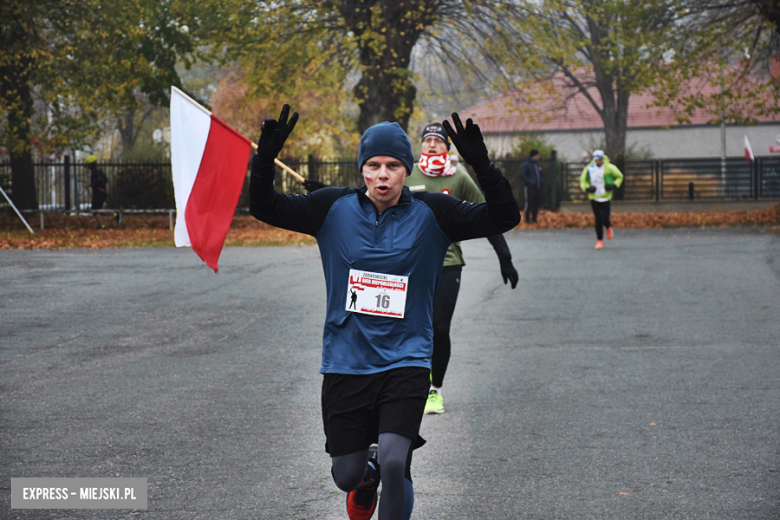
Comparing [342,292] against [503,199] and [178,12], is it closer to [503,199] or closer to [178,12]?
[503,199]

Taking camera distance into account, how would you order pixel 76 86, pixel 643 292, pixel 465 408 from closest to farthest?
pixel 465 408 → pixel 643 292 → pixel 76 86

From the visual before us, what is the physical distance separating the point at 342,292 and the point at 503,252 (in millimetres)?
2780

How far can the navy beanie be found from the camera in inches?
139

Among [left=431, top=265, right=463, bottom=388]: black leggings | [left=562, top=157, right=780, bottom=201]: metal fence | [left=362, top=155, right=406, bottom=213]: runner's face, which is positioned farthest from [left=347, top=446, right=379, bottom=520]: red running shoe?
[left=562, top=157, right=780, bottom=201]: metal fence

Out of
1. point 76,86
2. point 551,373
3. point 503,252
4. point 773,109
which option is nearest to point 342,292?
point 503,252

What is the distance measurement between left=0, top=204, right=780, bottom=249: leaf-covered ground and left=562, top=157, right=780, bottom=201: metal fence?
214 cm

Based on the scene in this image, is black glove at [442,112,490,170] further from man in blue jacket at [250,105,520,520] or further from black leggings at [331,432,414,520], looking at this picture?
black leggings at [331,432,414,520]

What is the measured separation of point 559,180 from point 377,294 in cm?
3014

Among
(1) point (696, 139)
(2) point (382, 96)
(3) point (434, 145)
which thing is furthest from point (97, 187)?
(1) point (696, 139)

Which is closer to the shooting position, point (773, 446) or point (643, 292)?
point (773, 446)

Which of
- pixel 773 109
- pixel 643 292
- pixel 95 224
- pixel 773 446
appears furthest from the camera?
pixel 95 224

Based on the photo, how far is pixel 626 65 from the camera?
91.2 ft

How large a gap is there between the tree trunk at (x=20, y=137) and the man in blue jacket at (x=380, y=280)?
21716 millimetres

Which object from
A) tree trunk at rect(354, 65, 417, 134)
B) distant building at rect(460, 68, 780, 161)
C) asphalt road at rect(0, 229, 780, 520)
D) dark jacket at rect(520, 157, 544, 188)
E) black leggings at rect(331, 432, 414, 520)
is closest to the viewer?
black leggings at rect(331, 432, 414, 520)
